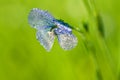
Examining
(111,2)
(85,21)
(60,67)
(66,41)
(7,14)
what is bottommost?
(66,41)

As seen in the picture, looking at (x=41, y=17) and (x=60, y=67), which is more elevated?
(x=60, y=67)

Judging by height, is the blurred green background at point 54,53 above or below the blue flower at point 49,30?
above

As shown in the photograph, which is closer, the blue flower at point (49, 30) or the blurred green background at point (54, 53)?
Result: the blue flower at point (49, 30)

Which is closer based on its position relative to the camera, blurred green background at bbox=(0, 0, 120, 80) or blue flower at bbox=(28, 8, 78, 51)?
blue flower at bbox=(28, 8, 78, 51)

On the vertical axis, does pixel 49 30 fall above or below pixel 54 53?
below

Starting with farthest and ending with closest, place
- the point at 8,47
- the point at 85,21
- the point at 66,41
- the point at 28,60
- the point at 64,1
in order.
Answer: the point at 64,1, the point at 8,47, the point at 28,60, the point at 85,21, the point at 66,41

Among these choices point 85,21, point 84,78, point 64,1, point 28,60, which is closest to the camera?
point 85,21

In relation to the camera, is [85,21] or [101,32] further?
[85,21]

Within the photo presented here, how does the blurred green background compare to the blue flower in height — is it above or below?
above

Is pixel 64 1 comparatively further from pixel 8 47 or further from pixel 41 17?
pixel 41 17

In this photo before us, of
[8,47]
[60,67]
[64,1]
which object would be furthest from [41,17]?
[64,1]

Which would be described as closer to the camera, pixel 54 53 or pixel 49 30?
pixel 49 30
